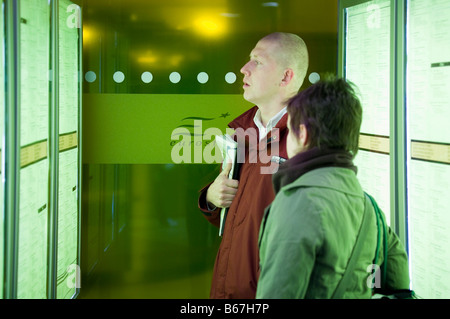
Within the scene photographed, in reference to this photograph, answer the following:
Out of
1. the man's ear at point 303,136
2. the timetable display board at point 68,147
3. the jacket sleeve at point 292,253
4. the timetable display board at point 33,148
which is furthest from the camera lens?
the timetable display board at point 68,147

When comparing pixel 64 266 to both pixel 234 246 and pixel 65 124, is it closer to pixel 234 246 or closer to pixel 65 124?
pixel 65 124

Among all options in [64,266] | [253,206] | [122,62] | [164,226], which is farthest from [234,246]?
[122,62]

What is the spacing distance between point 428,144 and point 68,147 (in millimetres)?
2083

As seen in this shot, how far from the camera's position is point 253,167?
9.07 ft

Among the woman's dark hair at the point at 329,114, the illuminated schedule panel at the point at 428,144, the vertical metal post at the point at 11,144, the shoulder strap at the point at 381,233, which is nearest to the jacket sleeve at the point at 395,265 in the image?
the shoulder strap at the point at 381,233

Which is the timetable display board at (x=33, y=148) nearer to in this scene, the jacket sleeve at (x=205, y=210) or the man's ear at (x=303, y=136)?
the jacket sleeve at (x=205, y=210)

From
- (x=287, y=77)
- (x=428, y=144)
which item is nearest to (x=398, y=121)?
(x=428, y=144)

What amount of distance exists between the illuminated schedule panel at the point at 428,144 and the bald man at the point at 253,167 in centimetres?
63

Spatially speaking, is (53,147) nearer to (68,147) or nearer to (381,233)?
(68,147)

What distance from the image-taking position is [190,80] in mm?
3457

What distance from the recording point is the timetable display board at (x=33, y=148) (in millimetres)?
2525

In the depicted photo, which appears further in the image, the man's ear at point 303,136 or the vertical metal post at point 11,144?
the vertical metal post at point 11,144

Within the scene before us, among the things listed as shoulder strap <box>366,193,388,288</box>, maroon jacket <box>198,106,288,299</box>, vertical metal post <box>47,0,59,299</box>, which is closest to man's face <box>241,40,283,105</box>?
maroon jacket <box>198,106,288,299</box>

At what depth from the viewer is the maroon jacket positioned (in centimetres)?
256
